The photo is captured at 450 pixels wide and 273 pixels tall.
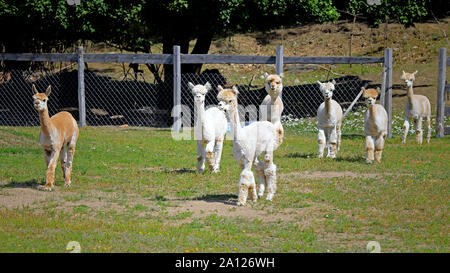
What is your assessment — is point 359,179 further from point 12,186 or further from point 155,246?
point 12,186

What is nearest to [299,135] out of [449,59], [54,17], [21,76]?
[449,59]

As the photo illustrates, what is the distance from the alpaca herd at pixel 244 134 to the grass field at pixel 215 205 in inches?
12.8

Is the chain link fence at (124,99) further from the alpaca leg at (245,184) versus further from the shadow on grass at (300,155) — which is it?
the alpaca leg at (245,184)

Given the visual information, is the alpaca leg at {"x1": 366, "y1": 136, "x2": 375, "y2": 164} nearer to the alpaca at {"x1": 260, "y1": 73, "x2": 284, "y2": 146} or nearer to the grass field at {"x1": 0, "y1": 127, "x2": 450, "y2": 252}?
the grass field at {"x1": 0, "y1": 127, "x2": 450, "y2": 252}

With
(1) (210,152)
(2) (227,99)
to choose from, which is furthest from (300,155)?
(2) (227,99)

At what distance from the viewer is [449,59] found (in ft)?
57.3

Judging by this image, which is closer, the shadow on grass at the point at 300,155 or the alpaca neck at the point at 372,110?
the alpaca neck at the point at 372,110

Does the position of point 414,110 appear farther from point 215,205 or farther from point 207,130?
point 215,205

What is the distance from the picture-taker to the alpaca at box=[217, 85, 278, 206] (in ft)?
29.3

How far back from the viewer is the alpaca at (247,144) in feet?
29.3

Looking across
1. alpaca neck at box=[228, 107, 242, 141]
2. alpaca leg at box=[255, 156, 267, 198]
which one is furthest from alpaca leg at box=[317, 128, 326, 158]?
alpaca neck at box=[228, 107, 242, 141]

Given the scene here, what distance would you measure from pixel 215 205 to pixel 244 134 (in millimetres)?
1150

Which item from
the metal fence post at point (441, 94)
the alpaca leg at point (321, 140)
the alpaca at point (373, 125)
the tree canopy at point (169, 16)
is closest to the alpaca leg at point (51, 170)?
the alpaca leg at point (321, 140)

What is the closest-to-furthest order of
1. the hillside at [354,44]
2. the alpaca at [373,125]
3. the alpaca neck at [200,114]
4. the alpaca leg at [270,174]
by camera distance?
the alpaca leg at [270,174] → the alpaca neck at [200,114] → the alpaca at [373,125] → the hillside at [354,44]
